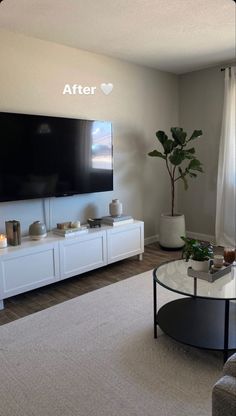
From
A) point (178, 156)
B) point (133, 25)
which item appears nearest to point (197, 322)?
point (178, 156)

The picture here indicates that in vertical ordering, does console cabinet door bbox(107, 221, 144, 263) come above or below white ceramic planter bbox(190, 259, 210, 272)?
below

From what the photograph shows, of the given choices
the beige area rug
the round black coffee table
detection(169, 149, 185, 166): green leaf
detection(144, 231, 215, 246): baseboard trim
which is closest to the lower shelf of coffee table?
the round black coffee table

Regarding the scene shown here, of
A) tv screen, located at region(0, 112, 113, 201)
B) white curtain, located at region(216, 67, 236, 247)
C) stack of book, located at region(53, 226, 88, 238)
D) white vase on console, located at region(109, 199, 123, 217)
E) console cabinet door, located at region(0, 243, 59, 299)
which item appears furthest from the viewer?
white curtain, located at region(216, 67, 236, 247)

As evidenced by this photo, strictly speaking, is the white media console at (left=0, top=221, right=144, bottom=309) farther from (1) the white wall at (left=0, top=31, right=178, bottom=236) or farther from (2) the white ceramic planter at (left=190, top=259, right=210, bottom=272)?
(2) the white ceramic planter at (left=190, top=259, right=210, bottom=272)

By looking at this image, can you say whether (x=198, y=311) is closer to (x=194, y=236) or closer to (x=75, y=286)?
(x=75, y=286)

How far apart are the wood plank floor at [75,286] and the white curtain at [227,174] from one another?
77cm

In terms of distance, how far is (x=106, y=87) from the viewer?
383 centimetres

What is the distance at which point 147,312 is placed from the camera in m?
2.56

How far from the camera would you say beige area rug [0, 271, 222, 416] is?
1620 millimetres

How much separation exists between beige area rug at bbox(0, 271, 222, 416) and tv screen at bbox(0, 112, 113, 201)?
3.95ft

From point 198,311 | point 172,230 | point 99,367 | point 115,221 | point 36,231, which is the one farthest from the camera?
point 172,230

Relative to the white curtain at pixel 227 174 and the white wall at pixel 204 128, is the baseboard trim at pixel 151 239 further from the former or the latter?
the white curtain at pixel 227 174

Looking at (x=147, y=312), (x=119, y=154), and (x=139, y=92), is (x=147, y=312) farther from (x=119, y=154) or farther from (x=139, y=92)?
(x=139, y=92)

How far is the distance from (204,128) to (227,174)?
775mm
